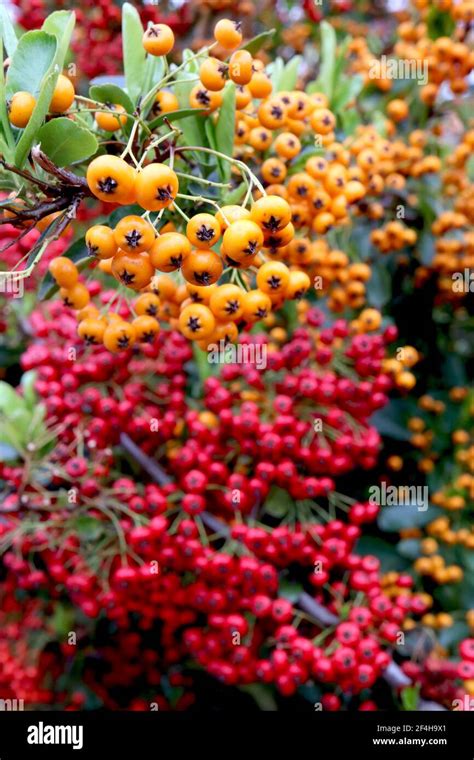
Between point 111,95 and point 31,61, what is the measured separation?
146 millimetres

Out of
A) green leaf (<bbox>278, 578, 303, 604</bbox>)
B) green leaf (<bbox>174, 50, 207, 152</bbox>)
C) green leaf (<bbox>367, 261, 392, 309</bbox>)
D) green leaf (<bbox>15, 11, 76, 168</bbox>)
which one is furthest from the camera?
green leaf (<bbox>367, 261, 392, 309</bbox>)

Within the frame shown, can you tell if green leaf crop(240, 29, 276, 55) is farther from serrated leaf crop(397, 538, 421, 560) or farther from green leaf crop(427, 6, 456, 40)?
serrated leaf crop(397, 538, 421, 560)

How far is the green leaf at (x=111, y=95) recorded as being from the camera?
115 cm

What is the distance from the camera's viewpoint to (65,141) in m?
1.05

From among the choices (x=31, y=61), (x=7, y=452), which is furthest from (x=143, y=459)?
(x=31, y=61)

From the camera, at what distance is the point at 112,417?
1.91m

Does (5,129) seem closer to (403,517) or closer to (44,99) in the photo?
(44,99)

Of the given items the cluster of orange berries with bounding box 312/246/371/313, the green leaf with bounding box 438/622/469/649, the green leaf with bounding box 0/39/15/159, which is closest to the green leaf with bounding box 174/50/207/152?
the green leaf with bounding box 0/39/15/159

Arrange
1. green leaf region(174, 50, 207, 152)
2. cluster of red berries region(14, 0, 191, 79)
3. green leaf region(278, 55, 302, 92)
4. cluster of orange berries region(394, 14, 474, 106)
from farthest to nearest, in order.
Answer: cluster of red berries region(14, 0, 191, 79) < cluster of orange berries region(394, 14, 474, 106) < green leaf region(278, 55, 302, 92) < green leaf region(174, 50, 207, 152)

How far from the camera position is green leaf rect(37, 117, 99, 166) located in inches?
40.4

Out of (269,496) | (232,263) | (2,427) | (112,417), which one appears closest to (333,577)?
(269,496)

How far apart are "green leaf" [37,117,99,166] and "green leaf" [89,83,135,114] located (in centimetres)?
14

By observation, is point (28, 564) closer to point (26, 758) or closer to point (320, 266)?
point (26, 758)

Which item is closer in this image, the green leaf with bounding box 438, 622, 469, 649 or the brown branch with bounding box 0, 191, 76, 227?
the brown branch with bounding box 0, 191, 76, 227
